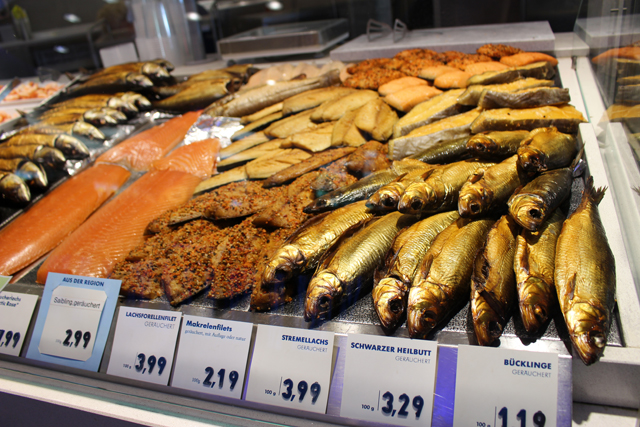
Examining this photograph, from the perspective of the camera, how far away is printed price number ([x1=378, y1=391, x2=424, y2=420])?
851 mm

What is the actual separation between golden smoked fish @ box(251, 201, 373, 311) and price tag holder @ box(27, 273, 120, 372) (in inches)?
19.8

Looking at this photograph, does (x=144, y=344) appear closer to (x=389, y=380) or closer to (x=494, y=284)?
(x=389, y=380)

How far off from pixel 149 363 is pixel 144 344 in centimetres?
6

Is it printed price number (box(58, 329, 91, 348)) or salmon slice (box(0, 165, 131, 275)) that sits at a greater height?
salmon slice (box(0, 165, 131, 275))

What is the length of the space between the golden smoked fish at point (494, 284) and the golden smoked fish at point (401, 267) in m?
0.16

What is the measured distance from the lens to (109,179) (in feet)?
7.07

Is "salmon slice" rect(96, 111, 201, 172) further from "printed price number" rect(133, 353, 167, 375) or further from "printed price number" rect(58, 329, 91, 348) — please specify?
"printed price number" rect(133, 353, 167, 375)

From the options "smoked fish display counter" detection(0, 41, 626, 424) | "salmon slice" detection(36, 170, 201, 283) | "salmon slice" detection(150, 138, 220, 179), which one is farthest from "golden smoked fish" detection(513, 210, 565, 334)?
"salmon slice" detection(150, 138, 220, 179)

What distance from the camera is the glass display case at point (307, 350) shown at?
0.85 m

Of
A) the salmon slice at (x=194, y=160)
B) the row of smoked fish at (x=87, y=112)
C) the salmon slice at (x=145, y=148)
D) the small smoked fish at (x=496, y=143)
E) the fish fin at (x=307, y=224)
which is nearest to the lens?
the fish fin at (x=307, y=224)

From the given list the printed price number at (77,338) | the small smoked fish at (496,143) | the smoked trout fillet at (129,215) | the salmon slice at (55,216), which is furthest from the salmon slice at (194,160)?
the small smoked fish at (496,143)

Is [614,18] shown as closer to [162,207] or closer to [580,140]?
[580,140]

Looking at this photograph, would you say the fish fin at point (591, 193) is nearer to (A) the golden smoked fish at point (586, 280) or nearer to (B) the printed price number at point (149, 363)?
(A) the golden smoked fish at point (586, 280)

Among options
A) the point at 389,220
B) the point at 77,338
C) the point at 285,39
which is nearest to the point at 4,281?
the point at 77,338
